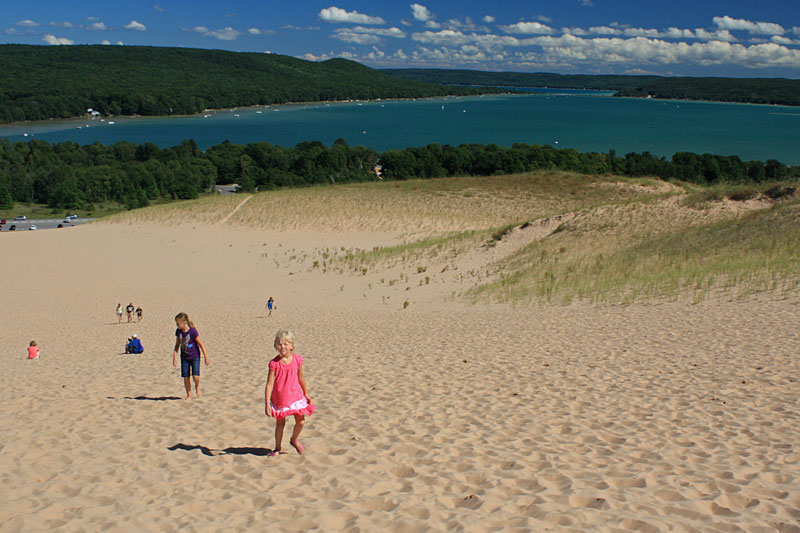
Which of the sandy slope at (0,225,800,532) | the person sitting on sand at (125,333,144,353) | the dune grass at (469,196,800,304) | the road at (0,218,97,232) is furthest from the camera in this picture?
the road at (0,218,97,232)

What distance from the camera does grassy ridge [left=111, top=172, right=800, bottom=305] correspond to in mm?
17562

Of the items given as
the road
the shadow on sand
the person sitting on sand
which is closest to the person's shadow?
the shadow on sand

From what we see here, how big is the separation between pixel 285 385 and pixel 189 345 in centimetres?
346

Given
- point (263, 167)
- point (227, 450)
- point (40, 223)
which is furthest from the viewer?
point (263, 167)

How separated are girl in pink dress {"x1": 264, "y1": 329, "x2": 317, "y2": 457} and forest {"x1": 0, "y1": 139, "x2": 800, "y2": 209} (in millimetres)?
62817

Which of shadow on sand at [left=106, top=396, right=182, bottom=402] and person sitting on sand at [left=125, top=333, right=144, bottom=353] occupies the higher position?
shadow on sand at [left=106, top=396, right=182, bottom=402]

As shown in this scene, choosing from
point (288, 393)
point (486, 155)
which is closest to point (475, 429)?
point (288, 393)

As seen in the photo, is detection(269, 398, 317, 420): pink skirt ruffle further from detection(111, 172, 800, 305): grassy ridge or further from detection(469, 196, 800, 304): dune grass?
detection(111, 172, 800, 305): grassy ridge

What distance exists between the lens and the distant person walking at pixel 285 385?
20.0 ft

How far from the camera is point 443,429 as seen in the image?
24.1 feet

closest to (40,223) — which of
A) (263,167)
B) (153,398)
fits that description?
(263,167)

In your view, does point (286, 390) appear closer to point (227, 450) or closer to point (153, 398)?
point (227, 450)

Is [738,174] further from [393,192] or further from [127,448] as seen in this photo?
[127,448]

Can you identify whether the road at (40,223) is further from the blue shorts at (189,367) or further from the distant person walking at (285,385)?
the distant person walking at (285,385)
